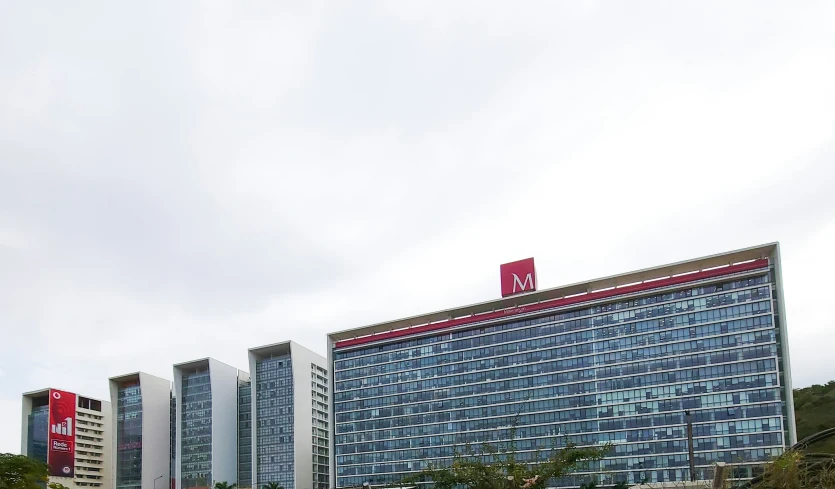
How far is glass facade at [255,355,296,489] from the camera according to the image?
132625 mm

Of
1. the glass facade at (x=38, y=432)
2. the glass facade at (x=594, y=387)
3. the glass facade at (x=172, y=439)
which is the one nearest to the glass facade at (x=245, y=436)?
the glass facade at (x=172, y=439)

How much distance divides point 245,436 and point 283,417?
12.4m

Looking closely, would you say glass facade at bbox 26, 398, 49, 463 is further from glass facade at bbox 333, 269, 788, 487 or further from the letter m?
the letter m

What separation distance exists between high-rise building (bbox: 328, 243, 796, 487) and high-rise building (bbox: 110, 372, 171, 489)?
1784 inches

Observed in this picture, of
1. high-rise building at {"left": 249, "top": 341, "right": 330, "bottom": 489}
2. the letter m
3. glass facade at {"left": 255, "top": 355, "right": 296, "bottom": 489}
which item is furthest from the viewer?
high-rise building at {"left": 249, "top": 341, "right": 330, "bottom": 489}

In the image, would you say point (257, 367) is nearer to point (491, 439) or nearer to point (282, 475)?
point (282, 475)

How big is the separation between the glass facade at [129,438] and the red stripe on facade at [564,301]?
49639 mm

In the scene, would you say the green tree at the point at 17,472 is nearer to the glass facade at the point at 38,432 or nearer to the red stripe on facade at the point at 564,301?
the red stripe on facade at the point at 564,301

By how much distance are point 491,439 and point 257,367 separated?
177 ft

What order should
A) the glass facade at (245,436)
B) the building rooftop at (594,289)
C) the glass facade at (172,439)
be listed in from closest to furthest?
1. the building rooftop at (594,289)
2. the glass facade at (245,436)
3. the glass facade at (172,439)

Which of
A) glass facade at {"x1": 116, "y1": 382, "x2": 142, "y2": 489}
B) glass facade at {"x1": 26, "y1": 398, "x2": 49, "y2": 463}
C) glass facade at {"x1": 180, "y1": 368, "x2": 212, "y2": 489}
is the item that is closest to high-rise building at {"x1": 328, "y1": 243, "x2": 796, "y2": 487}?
glass facade at {"x1": 180, "y1": 368, "x2": 212, "y2": 489}

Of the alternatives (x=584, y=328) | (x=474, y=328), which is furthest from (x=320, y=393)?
(x=584, y=328)

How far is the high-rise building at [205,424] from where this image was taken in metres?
136

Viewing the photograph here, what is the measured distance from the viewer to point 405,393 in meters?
114
